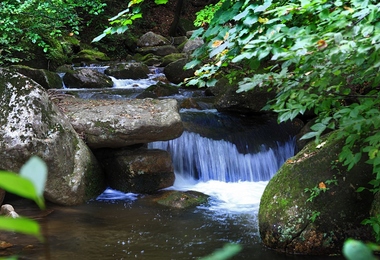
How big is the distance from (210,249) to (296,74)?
2.62m

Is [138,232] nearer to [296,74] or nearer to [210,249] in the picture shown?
[210,249]

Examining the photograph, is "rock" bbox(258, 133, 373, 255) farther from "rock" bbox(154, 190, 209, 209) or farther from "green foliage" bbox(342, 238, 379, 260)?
"green foliage" bbox(342, 238, 379, 260)

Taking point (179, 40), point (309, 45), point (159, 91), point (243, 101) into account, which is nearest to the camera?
point (309, 45)

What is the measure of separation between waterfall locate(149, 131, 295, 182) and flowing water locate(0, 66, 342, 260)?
18 mm

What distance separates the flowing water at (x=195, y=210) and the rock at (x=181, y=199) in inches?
4.6

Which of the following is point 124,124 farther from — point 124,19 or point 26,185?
point 26,185

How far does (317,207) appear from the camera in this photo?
4.68 m

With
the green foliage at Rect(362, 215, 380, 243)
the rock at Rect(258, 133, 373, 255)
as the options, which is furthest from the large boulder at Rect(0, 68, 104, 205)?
the green foliage at Rect(362, 215, 380, 243)

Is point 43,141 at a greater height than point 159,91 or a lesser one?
lesser

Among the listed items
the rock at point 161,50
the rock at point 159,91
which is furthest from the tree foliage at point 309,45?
the rock at point 161,50

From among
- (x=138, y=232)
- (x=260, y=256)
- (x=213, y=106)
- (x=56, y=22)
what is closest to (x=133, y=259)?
(x=138, y=232)

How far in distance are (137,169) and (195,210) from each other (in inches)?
56.8

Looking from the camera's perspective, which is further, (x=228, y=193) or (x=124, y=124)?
(x=228, y=193)

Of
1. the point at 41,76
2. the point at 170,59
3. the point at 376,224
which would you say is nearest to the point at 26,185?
the point at 376,224
